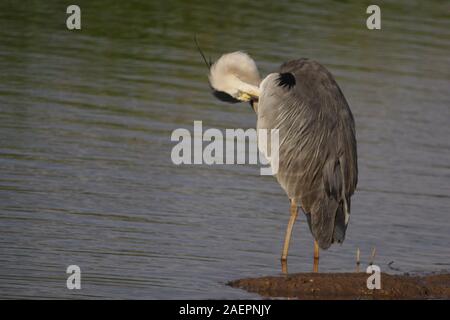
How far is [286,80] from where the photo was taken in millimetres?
12375

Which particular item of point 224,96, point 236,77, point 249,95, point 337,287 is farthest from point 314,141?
point 337,287

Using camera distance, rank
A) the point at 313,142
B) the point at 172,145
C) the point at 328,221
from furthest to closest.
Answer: the point at 172,145
the point at 313,142
the point at 328,221

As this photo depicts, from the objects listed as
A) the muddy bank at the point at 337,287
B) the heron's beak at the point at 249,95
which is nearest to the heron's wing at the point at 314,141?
the heron's beak at the point at 249,95

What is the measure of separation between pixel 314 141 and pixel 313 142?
0.01 meters

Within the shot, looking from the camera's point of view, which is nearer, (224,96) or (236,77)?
(236,77)

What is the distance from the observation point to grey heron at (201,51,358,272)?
11938mm

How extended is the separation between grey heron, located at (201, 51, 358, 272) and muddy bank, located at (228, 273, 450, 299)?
2.85ft

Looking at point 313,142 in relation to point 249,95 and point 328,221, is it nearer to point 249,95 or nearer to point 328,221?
point 328,221

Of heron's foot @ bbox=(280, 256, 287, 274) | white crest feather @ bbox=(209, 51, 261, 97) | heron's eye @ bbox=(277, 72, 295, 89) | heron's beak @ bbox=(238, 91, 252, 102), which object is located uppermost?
white crest feather @ bbox=(209, 51, 261, 97)

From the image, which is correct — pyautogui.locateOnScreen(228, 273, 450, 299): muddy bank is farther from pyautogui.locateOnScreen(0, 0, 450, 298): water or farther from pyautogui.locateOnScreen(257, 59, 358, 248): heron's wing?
pyautogui.locateOnScreen(257, 59, 358, 248): heron's wing

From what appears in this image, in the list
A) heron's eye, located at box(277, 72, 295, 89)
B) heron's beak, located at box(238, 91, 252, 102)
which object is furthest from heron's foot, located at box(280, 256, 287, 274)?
heron's beak, located at box(238, 91, 252, 102)
